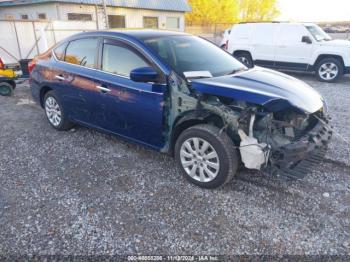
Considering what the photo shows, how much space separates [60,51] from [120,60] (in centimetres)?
155

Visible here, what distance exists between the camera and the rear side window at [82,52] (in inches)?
160

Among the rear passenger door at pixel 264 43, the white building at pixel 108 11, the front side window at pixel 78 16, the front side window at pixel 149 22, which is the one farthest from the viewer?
the front side window at pixel 149 22

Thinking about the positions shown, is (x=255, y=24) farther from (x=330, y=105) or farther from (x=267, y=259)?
(x=267, y=259)

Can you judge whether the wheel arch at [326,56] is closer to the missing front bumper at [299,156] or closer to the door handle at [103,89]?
the missing front bumper at [299,156]

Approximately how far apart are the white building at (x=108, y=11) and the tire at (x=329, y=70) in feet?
41.3

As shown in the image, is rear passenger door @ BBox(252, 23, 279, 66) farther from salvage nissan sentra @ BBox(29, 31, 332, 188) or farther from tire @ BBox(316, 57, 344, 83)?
salvage nissan sentra @ BBox(29, 31, 332, 188)

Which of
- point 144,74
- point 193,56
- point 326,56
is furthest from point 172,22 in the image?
point 144,74

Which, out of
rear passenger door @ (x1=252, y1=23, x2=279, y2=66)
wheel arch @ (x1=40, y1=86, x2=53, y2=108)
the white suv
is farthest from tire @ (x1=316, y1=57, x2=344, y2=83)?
wheel arch @ (x1=40, y1=86, x2=53, y2=108)

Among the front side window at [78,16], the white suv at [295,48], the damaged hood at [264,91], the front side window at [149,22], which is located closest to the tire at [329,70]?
the white suv at [295,48]

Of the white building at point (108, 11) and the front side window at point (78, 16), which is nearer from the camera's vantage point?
the white building at point (108, 11)

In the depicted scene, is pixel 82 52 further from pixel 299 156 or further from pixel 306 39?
pixel 306 39

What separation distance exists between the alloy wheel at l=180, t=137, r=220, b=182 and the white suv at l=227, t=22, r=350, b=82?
22.9ft

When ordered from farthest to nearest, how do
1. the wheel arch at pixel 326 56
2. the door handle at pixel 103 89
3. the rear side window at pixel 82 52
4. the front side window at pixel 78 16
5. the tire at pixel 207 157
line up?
the front side window at pixel 78 16 < the wheel arch at pixel 326 56 < the rear side window at pixel 82 52 < the door handle at pixel 103 89 < the tire at pixel 207 157

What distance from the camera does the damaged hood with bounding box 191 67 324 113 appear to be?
2.93 metres
